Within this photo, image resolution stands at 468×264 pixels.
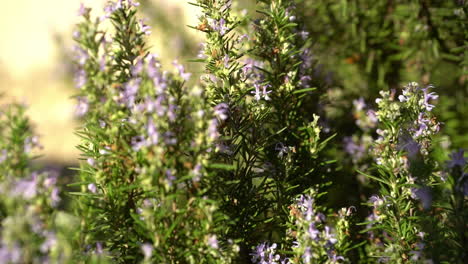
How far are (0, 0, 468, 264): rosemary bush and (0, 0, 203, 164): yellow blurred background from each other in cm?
148

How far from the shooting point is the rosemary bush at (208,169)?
1228 millimetres

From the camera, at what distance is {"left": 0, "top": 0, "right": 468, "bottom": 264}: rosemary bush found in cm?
123

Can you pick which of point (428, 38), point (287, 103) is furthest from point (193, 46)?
point (287, 103)

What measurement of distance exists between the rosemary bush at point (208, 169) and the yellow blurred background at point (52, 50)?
58.1 inches

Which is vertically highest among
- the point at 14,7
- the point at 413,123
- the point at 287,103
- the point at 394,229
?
the point at 14,7

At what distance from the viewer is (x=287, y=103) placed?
2.03 m

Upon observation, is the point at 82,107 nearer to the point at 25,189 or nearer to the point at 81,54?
the point at 81,54

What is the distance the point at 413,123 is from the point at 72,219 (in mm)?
1411

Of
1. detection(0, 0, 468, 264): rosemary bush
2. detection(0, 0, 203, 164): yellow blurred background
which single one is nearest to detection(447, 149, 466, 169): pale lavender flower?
detection(0, 0, 468, 264): rosemary bush

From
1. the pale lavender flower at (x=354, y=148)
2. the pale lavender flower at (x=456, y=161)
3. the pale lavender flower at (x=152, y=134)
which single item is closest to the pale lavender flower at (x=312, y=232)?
the pale lavender flower at (x=456, y=161)

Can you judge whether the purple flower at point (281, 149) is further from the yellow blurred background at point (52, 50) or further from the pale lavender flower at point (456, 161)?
the yellow blurred background at point (52, 50)

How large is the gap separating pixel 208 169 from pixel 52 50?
1014cm

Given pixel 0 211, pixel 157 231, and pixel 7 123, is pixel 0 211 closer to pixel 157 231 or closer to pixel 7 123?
pixel 7 123

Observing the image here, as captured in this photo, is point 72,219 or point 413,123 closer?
point 72,219
